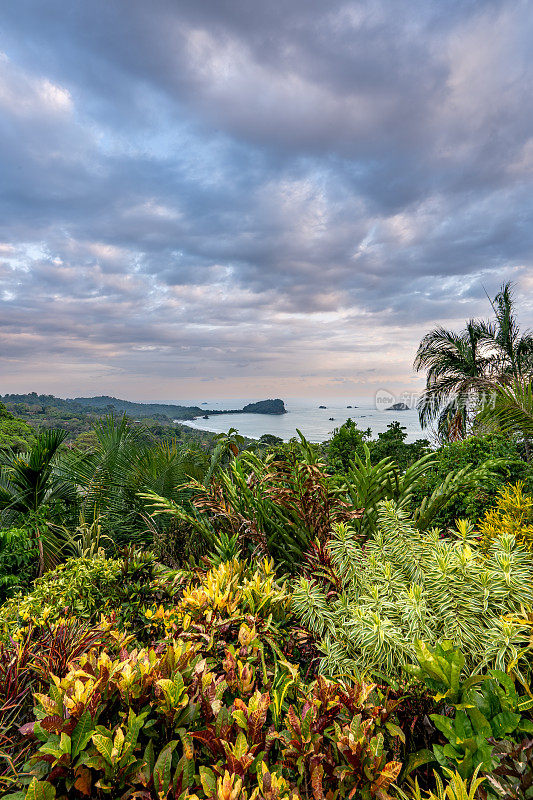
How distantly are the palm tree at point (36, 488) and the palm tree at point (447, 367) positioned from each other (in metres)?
11.2

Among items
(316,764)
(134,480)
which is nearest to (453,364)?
(134,480)

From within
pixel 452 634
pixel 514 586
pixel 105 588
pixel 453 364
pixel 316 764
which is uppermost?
pixel 453 364

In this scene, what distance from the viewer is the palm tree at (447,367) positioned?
40.7 feet

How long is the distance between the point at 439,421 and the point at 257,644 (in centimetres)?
1304

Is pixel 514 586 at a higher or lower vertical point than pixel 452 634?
higher

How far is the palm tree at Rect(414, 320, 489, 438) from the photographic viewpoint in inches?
489

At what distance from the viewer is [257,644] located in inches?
65.6

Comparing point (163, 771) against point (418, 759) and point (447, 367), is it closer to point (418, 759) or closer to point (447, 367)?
point (418, 759)

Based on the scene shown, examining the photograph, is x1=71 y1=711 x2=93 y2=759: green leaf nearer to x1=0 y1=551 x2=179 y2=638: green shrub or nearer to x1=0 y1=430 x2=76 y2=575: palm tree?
x1=0 y1=551 x2=179 y2=638: green shrub

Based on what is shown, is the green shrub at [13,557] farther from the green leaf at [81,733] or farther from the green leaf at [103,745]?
the green leaf at [103,745]

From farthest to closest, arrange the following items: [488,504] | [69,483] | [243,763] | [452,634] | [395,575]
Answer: [69,483] → [488,504] → [395,575] → [452,634] → [243,763]

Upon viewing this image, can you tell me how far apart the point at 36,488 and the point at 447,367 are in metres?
12.5

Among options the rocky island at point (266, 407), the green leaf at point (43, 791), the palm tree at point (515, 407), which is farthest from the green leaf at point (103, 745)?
the rocky island at point (266, 407)

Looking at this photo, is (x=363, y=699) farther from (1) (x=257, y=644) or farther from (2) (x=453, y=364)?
(2) (x=453, y=364)
